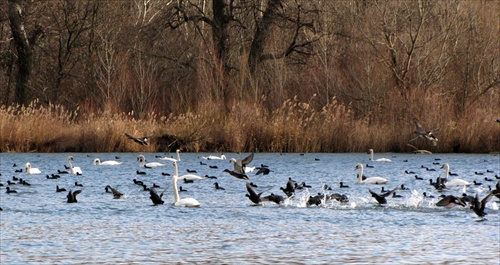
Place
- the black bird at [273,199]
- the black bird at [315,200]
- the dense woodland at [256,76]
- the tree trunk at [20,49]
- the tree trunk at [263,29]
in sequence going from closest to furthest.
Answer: the black bird at [273,199] < the black bird at [315,200] < the dense woodland at [256,76] < the tree trunk at [263,29] < the tree trunk at [20,49]

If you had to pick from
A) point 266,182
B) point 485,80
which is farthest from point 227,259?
point 485,80

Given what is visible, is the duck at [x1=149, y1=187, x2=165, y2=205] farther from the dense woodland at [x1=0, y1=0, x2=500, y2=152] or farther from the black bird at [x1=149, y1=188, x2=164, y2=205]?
the dense woodland at [x1=0, y1=0, x2=500, y2=152]

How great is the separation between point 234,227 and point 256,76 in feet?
70.7

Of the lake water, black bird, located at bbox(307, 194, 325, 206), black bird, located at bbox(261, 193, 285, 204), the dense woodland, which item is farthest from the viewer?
the dense woodland

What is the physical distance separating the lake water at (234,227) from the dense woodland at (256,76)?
796 cm

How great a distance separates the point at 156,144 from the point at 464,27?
1277cm

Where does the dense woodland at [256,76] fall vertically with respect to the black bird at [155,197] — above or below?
above

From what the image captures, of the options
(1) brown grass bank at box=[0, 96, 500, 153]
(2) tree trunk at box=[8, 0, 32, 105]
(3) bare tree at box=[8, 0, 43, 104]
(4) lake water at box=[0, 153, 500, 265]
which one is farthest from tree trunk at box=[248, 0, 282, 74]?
(4) lake water at box=[0, 153, 500, 265]

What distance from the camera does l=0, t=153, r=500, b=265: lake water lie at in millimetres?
12005

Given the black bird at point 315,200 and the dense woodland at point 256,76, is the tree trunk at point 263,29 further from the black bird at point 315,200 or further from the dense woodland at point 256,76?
the black bird at point 315,200

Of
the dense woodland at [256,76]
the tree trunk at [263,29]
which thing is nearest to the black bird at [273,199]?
the dense woodland at [256,76]

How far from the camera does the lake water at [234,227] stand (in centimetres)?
1201

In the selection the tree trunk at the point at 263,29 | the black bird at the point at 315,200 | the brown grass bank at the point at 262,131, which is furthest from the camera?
the tree trunk at the point at 263,29

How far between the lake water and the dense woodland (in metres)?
7.96
